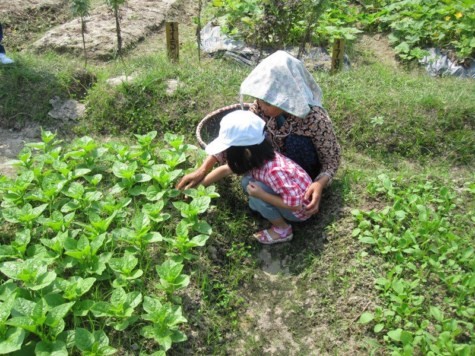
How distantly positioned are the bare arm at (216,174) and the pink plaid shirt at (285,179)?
0.22 metres

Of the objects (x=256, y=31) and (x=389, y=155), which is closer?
(x=389, y=155)

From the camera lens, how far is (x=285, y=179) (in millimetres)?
3078

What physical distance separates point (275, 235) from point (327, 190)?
24.8 inches

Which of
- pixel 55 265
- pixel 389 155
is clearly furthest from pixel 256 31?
pixel 55 265

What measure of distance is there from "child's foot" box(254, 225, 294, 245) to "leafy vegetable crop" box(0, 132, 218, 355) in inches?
19.9

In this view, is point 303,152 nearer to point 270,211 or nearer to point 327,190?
point 327,190

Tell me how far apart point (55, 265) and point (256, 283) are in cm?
135

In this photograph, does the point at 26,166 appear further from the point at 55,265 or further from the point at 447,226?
the point at 447,226

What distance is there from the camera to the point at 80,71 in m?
5.07

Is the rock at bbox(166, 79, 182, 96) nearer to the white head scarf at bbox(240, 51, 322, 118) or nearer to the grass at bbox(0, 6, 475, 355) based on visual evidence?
the grass at bbox(0, 6, 475, 355)

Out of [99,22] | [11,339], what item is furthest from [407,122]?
[99,22]

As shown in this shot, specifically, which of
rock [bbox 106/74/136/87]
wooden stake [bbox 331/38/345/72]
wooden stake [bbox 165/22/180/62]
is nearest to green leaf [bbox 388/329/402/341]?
rock [bbox 106/74/136/87]

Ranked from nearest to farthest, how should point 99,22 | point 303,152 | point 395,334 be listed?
point 395,334, point 303,152, point 99,22

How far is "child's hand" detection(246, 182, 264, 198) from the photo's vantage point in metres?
3.11
